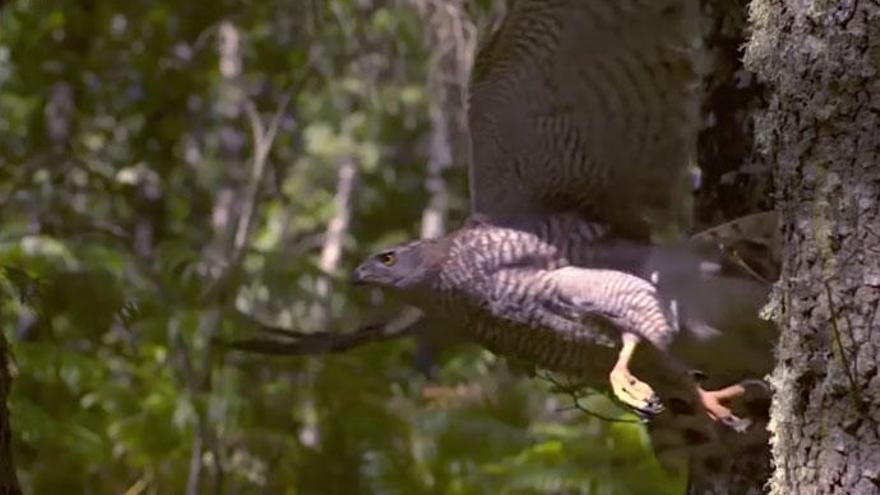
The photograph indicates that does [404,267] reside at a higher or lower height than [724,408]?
higher

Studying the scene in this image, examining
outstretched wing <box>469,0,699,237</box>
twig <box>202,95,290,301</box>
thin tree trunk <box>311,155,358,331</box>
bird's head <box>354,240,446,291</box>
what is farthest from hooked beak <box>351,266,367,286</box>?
thin tree trunk <box>311,155,358,331</box>

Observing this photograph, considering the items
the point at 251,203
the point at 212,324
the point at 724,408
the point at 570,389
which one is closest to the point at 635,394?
the point at 724,408

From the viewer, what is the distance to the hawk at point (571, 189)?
3.31 metres

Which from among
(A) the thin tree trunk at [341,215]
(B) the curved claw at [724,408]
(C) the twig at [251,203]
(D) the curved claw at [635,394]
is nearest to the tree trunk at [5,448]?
(D) the curved claw at [635,394]

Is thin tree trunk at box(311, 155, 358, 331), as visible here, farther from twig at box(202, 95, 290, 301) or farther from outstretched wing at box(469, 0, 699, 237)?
outstretched wing at box(469, 0, 699, 237)

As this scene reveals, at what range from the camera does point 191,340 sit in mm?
5867

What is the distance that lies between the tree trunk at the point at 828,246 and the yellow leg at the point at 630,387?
797 millimetres

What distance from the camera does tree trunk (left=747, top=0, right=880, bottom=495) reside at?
205 centimetres

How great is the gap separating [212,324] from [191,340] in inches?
23.9

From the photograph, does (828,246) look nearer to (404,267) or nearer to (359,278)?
(404,267)

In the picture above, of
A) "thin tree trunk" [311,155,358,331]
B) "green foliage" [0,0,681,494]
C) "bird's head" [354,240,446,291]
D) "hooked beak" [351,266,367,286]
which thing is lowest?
"thin tree trunk" [311,155,358,331]

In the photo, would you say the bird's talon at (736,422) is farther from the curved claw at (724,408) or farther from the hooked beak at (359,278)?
the hooked beak at (359,278)

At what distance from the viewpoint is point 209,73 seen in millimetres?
8703

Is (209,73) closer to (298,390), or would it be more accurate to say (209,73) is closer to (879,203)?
(298,390)
